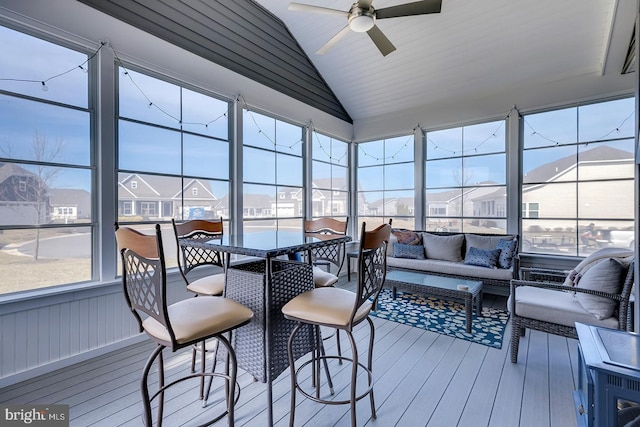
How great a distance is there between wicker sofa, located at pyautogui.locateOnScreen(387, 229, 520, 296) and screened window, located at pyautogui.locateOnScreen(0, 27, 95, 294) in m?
4.00

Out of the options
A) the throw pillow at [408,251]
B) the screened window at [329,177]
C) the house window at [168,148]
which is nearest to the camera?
the house window at [168,148]

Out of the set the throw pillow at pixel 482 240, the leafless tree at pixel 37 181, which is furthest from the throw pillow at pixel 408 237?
the leafless tree at pixel 37 181

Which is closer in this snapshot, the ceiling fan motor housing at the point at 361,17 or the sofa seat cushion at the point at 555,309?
the sofa seat cushion at the point at 555,309

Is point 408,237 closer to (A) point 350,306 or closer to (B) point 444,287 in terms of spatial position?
(B) point 444,287

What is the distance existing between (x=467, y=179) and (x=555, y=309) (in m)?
2.92

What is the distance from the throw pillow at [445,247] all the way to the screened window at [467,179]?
0.44 m

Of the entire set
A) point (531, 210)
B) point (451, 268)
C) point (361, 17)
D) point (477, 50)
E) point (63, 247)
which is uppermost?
point (477, 50)

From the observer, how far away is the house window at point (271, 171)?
12.8 feet

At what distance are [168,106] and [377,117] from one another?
3764mm

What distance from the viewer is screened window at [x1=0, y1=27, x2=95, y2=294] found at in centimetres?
215

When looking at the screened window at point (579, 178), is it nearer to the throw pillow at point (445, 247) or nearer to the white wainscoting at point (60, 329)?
the throw pillow at point (445, 247)

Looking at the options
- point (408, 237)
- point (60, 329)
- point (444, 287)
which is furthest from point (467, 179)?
point (60, 329)

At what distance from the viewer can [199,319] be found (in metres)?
1.35

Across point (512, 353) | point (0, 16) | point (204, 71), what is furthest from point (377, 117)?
point (0, 16)
